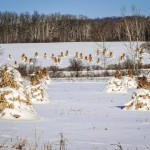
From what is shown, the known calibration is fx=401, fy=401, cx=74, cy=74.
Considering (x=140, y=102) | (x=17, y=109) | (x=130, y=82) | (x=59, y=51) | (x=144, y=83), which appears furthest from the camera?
(x=59, y=51)

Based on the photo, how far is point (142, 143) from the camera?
6707 mm

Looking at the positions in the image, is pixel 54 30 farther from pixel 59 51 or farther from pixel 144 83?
pixel 144 83

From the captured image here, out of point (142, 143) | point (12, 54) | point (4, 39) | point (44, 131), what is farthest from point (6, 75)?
point (4, 39)

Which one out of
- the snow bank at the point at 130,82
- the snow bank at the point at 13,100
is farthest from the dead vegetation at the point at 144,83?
the snow bank at the point at 130,82

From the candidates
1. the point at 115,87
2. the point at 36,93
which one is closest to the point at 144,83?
the point at 36,93

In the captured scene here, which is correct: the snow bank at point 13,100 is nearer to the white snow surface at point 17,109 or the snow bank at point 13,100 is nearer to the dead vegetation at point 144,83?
the white snow surface at point 17,109

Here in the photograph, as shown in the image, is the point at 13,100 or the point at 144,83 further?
the point at 144,83

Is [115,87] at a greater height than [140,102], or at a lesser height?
lesser

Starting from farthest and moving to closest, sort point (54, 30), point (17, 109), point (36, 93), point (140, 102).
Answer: point (54, 30)
point (36, 93)
point (140, 102)
point (17, 109)

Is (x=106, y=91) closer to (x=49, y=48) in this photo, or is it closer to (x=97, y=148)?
(x=97, y=148)

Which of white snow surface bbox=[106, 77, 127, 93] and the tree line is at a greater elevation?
the tree line

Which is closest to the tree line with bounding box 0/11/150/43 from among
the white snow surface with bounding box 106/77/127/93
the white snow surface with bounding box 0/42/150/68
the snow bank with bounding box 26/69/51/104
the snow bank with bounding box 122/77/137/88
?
the white snow surface with bounding box 0/42/150/68

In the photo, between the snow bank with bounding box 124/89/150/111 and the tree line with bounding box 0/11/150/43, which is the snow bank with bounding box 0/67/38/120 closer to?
the snow bank with bounding box 124/89/150/111

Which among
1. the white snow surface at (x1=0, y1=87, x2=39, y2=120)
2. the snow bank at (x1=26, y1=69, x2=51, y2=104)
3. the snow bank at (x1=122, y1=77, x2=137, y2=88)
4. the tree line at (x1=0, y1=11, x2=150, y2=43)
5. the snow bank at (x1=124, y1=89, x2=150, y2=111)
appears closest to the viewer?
the white snow surface at (x1=0, y1=87, x2=39, y2=120)
